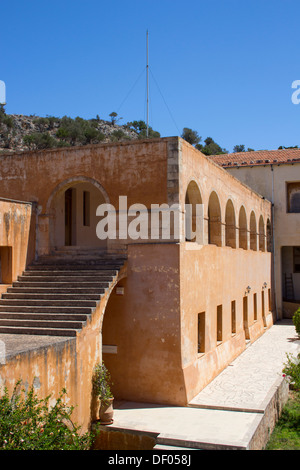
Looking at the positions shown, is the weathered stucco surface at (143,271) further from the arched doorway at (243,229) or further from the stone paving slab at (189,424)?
the arched doorway at (243,229)

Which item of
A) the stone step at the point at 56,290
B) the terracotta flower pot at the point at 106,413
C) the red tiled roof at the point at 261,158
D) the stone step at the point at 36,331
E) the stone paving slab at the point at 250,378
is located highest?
the red tiled roof at the point at 261,158

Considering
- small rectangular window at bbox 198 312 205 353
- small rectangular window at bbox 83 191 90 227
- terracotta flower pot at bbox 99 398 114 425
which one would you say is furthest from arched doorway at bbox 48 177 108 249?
terracotta flower pot at bbox 99 398 114 425

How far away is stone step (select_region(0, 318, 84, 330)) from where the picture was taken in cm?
993

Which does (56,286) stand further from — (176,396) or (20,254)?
(176,396)

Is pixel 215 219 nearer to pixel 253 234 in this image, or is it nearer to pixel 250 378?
pixel 250 378

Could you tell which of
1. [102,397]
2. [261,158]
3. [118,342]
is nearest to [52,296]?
[118,342]

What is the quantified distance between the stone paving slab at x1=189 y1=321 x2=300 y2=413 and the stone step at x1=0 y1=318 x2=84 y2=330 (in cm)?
379

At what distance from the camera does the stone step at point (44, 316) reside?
33.1ft

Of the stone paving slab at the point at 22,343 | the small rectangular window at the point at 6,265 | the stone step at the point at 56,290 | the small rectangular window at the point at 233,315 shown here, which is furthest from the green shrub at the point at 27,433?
the small rectangular window at the point at 233,315

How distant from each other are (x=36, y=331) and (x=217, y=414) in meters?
4.51

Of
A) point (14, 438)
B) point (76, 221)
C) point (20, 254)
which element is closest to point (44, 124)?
point (76, 221)

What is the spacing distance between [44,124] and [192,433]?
46983 millimetres

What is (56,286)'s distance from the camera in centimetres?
1182

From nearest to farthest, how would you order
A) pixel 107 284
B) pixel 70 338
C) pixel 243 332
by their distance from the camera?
1. pixel 70 338
2. pixel 107 284
3. pixel 243 332
